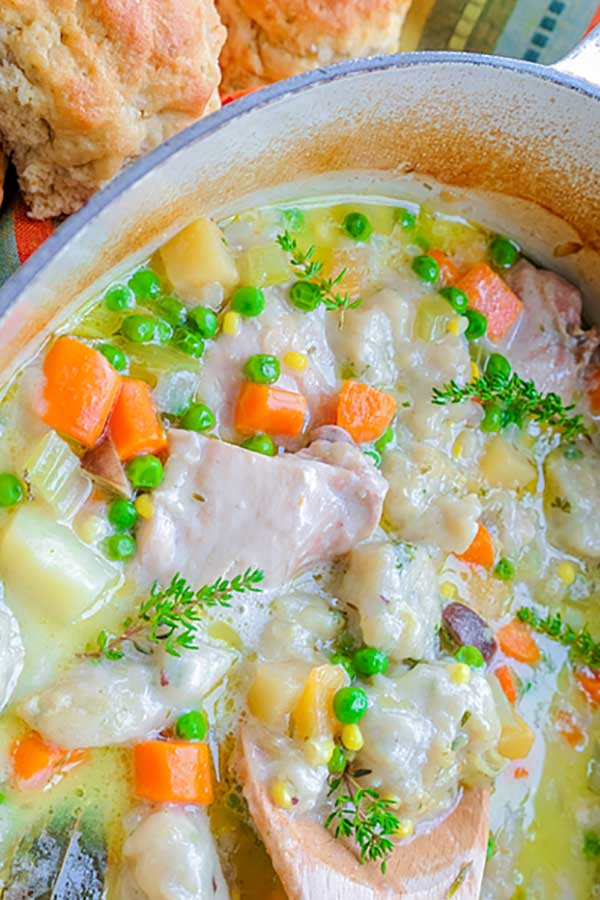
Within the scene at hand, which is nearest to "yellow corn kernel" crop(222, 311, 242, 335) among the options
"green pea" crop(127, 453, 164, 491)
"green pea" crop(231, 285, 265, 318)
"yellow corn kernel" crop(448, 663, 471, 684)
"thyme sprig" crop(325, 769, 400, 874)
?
"green pea" crop(231, 285, 265, 318)

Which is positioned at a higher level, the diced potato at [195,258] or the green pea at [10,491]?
the diced potato at [195,258]

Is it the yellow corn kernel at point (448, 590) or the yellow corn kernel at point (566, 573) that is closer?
the yellow corn kernel at point (448, 590)

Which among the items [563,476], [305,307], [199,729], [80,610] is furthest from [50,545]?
[563,476]

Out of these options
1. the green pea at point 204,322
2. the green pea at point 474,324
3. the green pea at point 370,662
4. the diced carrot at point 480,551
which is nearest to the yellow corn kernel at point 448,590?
the diced carrot at point 480,551

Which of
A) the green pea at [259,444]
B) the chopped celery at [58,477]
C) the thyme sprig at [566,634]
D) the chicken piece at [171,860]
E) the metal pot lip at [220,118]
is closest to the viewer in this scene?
the metal pot lip at [220,118]

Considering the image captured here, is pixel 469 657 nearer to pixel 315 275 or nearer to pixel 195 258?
pixel 315 275

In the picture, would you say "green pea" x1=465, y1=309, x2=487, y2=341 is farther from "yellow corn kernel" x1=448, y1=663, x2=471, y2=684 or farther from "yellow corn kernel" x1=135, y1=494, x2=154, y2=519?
"yellow corn kernel" x1=135, y1=494, x2=154, y2=519

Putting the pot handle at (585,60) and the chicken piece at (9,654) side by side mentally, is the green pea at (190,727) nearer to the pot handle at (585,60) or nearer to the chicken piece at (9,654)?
the chicken piece at (9,654)
